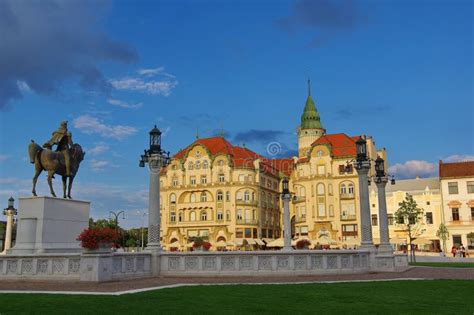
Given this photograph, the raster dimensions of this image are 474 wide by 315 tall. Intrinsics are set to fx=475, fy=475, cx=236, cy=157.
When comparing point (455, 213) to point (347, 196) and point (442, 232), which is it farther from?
point (347, 196)

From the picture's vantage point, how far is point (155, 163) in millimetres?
26031

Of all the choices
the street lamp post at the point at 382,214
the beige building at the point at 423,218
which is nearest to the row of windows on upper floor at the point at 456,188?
the beige building at the point at 423,218

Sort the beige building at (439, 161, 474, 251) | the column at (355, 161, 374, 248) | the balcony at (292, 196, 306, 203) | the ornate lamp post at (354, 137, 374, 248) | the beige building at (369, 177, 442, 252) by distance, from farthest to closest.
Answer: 1. the balcony at (292, 196, 306, 203)
2. the beige building at (369, 177, 442, 252)
3. the beige building at (439, 161, 474, 251)
4. the ornate lamp post at (354, 137, 374, 248)
5. the column at (355, 161, 374, 248)

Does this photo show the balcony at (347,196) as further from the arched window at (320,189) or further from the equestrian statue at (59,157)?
the equestrian statue at (59,157)

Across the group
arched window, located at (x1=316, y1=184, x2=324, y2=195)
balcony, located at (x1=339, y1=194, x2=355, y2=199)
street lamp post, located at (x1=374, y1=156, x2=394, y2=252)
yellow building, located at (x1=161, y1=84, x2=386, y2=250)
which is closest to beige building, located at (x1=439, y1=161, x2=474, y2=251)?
yellow building, located at (x1=161, y1=84, x2=386, y2=250)

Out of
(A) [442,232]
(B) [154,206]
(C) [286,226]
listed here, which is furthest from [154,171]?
(A) [442,232]

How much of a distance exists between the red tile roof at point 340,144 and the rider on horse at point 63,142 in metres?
61.0

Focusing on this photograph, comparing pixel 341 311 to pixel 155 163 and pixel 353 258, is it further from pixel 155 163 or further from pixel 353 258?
pixel 155 163

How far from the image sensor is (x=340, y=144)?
8469cm

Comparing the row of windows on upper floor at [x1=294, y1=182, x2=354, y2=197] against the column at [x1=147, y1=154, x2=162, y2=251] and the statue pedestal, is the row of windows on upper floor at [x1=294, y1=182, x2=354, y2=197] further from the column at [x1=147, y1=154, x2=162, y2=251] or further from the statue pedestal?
the statue pedestal

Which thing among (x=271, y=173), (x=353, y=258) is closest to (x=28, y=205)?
(x=353, y=258)

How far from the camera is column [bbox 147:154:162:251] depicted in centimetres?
2452

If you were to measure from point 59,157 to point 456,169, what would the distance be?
64.0m

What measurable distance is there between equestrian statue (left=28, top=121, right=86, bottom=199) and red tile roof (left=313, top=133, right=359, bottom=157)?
2390 inches
